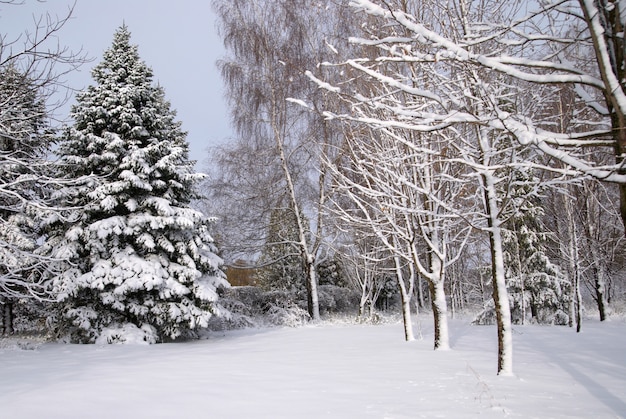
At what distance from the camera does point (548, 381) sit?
205 inches

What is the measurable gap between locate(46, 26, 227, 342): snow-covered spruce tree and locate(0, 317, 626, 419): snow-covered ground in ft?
10.0

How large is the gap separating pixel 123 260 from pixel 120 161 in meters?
2.92

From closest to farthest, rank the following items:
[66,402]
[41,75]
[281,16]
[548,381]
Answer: [66,402] → [548,381] → [41,75] → [281,16]

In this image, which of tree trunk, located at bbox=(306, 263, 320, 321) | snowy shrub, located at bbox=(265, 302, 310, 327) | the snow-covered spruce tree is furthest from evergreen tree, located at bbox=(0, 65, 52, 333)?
tree trunk, located at bbox=(306, 263, 320, 321)

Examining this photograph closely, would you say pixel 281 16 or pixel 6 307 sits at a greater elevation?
pixel 281 16

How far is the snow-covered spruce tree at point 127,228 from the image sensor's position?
38.9 feet

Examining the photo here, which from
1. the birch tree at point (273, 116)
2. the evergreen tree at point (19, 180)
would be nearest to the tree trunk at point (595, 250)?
the birch tree at point (273, 116)

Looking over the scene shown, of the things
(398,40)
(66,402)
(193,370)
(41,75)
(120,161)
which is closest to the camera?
(398,40)

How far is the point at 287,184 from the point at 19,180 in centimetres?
1146

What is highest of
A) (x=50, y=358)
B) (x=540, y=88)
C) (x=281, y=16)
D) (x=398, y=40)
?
(x=281, y=16)

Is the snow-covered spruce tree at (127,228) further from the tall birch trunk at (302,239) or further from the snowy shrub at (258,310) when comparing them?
the tall birch trunk at (302,239)

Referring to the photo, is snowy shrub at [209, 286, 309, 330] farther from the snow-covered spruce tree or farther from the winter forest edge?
the snow-covered spruce tree

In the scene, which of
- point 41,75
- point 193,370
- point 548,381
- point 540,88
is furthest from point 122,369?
point 540,88

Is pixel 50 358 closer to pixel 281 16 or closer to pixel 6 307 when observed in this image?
pixel 6 307
